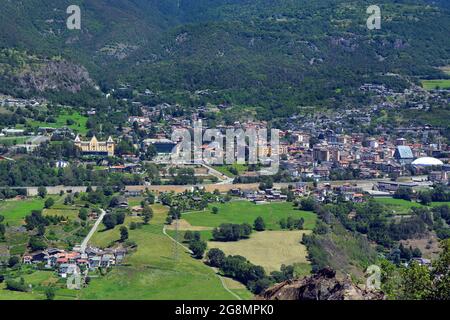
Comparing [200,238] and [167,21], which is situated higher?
[167,21]

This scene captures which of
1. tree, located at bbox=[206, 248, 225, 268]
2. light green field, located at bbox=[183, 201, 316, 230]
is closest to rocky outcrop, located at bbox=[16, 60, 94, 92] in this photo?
light green field, located at bbox=[183, 201, 316, 230]

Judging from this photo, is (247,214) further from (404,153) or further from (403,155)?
(404,153)

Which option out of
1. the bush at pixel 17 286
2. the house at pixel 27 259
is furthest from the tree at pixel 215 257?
the bush at pixel 17 286

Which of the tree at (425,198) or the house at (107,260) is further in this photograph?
the tree at (425,198)

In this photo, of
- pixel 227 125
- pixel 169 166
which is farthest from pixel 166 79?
pixel 169 166

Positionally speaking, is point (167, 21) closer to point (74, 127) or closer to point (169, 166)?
point (74, 127)

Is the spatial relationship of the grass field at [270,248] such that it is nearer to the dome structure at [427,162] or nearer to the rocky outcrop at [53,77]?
the dome structure at [427,162]
